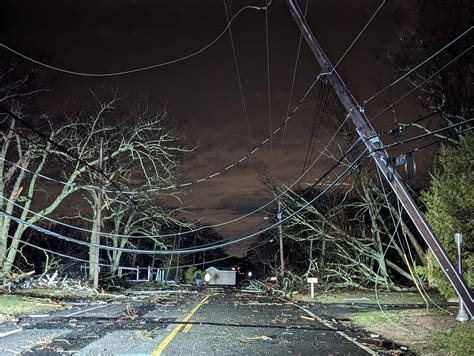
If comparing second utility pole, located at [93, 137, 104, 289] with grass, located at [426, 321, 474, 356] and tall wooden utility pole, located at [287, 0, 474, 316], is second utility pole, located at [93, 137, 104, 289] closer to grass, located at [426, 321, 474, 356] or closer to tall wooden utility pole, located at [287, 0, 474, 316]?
tall wooden utility pole, located at [287, 0, 474, 316]

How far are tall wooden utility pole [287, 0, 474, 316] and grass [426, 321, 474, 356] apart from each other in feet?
2.16

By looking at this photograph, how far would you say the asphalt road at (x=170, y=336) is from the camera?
6941 mm

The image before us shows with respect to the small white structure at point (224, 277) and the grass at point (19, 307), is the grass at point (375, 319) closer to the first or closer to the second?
the grass at point (19, 307)

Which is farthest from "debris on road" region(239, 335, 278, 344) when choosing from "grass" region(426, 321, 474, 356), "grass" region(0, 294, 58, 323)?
"grass" region(0, 294, 58, 323)

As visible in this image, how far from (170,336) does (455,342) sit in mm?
5056

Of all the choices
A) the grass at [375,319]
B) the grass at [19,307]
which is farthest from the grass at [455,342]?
the grass at [19,307]

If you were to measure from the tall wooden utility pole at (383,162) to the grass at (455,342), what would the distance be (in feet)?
2.16

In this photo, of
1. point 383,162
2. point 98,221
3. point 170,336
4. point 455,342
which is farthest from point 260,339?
point 98,221

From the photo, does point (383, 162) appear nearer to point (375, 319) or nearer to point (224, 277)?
point (375, 319)

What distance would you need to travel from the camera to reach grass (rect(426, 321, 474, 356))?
21.7 ft

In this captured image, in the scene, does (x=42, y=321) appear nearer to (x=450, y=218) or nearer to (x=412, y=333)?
(x=412, y=333)

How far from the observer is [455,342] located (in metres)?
7.16

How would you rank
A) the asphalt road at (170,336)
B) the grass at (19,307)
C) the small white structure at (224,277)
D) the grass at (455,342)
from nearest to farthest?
the grass at (455,342), the asphalt road at (170,336), the grass at (19,307), the small white structure at (224,277)

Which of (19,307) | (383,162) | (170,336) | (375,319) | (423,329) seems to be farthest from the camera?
(19,307)
